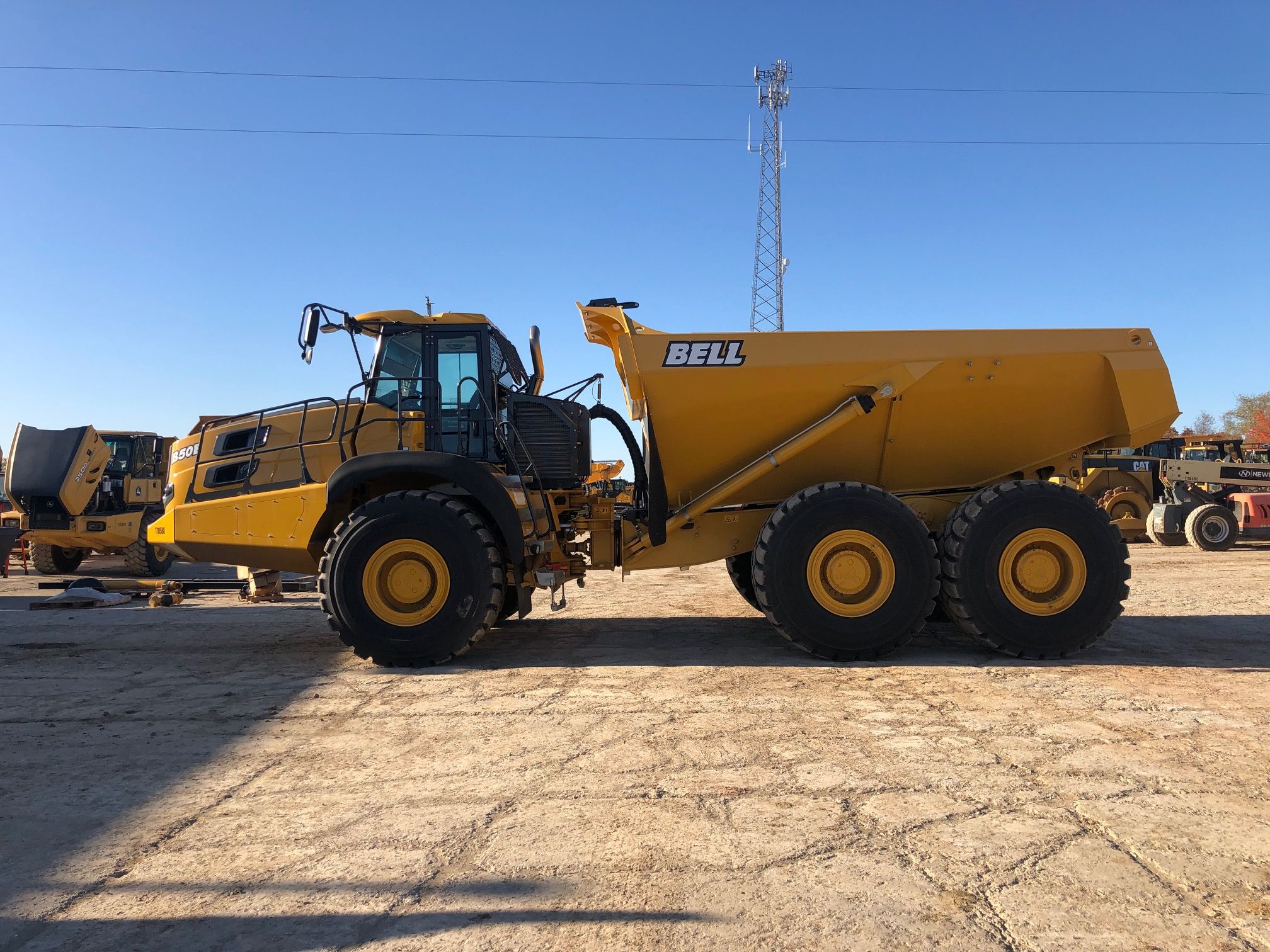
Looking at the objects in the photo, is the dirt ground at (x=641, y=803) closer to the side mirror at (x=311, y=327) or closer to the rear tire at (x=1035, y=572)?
the rear tire at (x=1035, y=572)

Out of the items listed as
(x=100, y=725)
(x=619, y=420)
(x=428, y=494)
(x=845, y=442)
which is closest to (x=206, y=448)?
(x=428, y=494)

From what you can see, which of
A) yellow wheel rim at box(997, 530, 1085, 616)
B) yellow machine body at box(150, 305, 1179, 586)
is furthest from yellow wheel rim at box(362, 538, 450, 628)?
yellow wheel rim at box(997, 530, 1085, 616)

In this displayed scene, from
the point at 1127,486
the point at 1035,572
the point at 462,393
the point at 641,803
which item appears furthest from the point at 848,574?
the point at 1127,486

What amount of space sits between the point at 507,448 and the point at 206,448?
8.00ft

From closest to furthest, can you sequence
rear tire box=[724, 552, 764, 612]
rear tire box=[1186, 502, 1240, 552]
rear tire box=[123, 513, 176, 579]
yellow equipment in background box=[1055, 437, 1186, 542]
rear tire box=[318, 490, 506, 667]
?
rear tire box=[318, 490, 506, 667] → rear tire box=[724, 552, 764, 612] → rear tire box=[123, 513, 176, 579] → rear tire box=[1186, 502, 1240, 552] → yellow equipment in background box=[1055, 437, 1186, 542]

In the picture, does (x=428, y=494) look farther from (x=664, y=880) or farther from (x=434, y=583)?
(x=664, y=880)

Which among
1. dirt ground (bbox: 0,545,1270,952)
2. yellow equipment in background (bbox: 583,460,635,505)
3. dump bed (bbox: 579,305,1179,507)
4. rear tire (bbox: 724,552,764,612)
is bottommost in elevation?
dirt ground (bbox: 0,545,1270,952)

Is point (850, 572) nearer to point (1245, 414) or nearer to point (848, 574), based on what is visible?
point (848, 574)

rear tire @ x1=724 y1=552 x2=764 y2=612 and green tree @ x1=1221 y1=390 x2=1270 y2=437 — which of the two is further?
green tree @ x1=1221 y1=390 x2=1270 y2=437

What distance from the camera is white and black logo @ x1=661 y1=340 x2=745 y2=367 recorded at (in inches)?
238

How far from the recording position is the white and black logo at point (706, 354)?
19.8ft

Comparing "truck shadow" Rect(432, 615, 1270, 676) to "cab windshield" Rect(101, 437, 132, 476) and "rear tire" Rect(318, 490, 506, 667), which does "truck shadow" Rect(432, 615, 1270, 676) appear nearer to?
"rear tire" Rect(318, 490, 506, 667)

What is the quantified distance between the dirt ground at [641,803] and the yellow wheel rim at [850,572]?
1.52 feet

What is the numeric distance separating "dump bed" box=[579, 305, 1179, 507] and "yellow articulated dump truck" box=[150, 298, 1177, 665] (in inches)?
0.7
